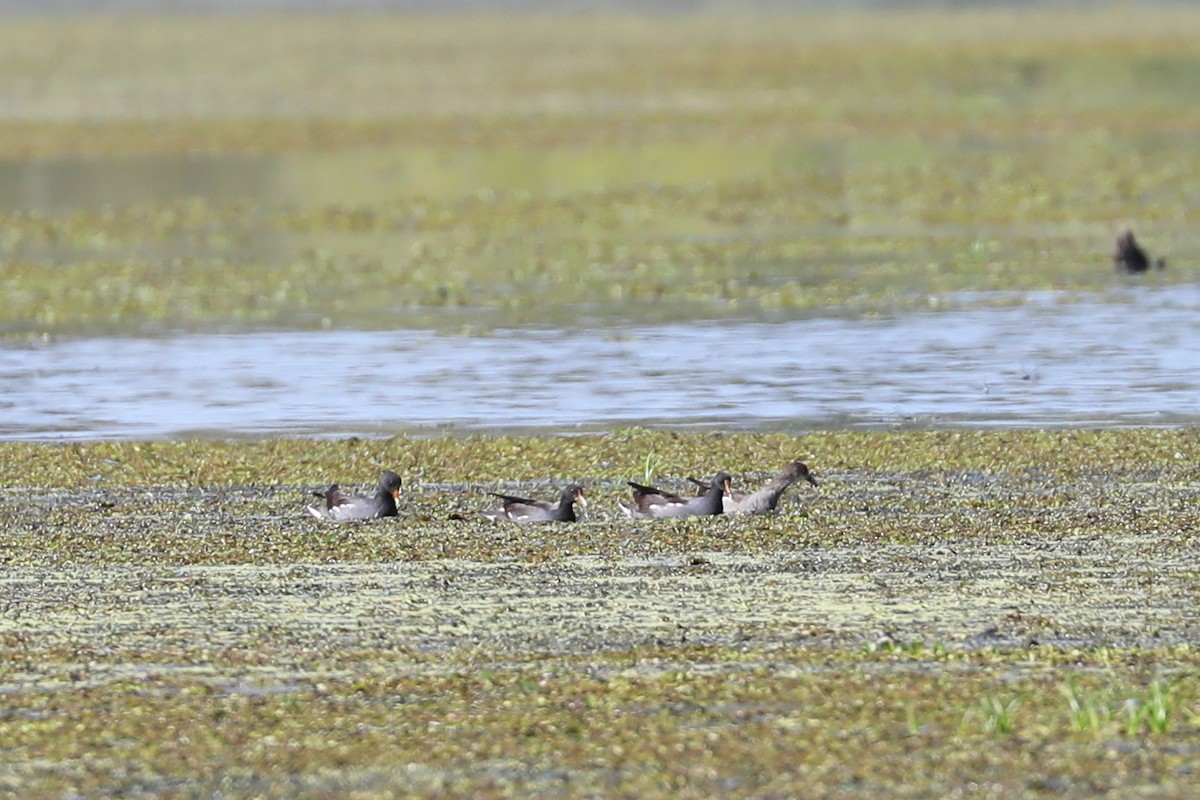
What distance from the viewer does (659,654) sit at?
9.38m

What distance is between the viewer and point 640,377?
19.3m

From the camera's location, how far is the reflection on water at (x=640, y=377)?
17.0 meters

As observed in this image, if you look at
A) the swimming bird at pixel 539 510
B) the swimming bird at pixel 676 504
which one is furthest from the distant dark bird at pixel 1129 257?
the swimming bird at pixel 539 510

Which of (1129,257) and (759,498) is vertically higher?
(759,498)

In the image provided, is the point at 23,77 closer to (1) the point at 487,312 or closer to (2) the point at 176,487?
(1) the point at 487,312

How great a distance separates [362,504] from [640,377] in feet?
22.3

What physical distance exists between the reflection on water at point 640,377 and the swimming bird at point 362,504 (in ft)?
11.6

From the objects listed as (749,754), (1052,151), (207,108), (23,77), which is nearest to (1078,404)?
(749,754)

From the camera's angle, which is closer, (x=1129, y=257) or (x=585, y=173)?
(x=1129, y=257)

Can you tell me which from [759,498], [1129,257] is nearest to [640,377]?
[759,498]

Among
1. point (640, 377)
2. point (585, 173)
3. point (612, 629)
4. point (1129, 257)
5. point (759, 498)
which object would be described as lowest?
point (585, 173)

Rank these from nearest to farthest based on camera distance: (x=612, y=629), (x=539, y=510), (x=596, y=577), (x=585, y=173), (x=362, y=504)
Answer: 1. (x=612, y=629)
2. (x=596, y=577)
3. (x=539, y=510)
4. (x=362, y=504)
5. (x=585, y=173)

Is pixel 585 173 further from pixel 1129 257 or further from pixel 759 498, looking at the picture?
pixel 759 498

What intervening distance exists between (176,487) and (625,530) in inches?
125
